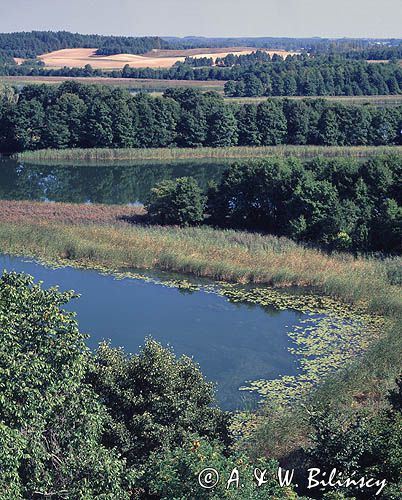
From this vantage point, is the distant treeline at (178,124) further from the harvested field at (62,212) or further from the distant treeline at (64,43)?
the distant treeline at (64,43)

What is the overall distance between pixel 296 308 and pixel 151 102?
3487cm

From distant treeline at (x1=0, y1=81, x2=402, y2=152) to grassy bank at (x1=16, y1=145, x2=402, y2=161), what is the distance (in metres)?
1.72

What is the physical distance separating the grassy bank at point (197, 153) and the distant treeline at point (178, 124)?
5.65 ft

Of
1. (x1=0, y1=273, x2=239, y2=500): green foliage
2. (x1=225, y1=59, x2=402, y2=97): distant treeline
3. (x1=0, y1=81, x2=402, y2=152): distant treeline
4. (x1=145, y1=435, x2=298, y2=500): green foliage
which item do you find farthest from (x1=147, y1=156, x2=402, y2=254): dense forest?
(x1=225, y1=59, x2=402, y2=97): distant treeline

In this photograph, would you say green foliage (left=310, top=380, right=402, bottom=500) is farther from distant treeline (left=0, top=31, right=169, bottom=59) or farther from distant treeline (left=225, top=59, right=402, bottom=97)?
distant treeline (left=0, top=31, right=169, bottom=59)

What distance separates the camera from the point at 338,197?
28531 mm

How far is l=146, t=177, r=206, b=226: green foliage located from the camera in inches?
1178

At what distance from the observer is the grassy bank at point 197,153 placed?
50219 millimetres

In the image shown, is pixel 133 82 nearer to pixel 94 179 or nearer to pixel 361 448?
pixel 94 179

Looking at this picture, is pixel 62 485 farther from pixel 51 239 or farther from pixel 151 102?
pixel 151 102

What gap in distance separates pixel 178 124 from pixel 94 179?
1112cm

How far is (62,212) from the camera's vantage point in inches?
1296

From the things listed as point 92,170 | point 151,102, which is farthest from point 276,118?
point 92,170

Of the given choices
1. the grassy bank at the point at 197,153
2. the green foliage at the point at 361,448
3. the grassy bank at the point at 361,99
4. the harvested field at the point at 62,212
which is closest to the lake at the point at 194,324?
the green foliage at the point at 361,448
